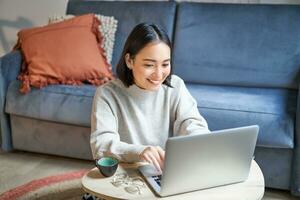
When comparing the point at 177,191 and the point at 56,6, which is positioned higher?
the point at 56,6

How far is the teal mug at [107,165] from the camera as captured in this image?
3.81ft

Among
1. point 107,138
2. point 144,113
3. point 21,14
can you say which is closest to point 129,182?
point 107,138

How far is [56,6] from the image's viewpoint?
9.82 feet

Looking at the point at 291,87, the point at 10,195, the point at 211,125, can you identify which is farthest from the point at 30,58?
the point at 291,87

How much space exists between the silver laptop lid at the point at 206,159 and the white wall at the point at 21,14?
219 centimetres

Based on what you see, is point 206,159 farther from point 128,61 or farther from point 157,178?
point 128,61

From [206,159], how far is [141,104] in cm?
42

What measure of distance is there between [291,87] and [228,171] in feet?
4.17

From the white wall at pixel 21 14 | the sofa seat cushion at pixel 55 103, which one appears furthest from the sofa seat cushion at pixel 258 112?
the white wall at pixel 21 14

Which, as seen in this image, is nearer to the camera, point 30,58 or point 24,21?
point 30,58

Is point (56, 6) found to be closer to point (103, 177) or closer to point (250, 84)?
point (250, 84)

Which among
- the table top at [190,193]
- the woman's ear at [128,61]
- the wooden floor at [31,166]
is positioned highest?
the woman's ear at [128,61]

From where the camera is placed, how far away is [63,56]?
2.27m

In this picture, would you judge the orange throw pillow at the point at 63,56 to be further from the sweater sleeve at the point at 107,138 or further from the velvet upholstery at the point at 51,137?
the sweater sleeve at the point at 107,138
